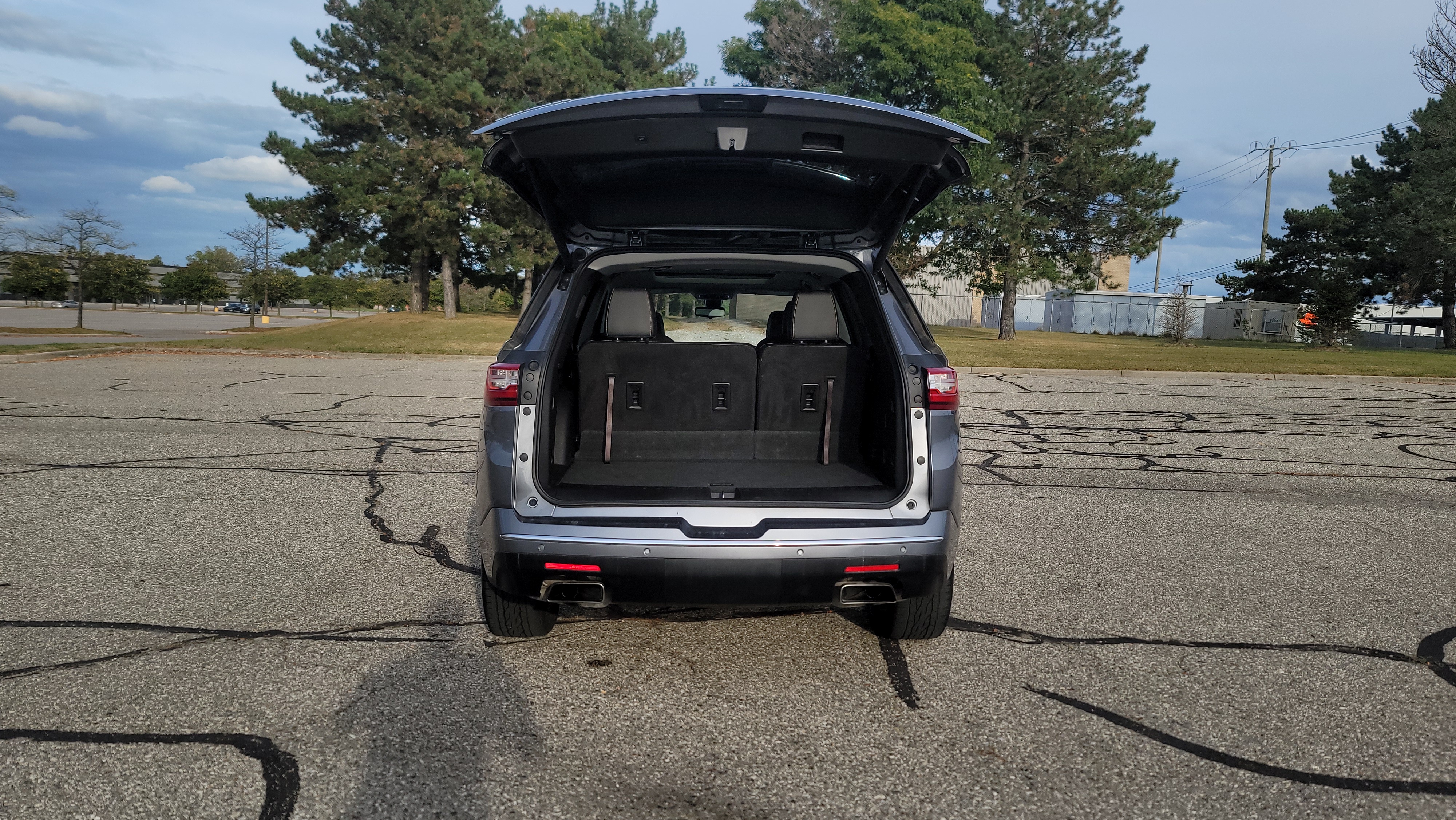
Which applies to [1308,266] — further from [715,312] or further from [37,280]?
[37,280]

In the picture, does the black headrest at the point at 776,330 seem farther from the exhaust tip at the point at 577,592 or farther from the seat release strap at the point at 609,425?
the exhaust tip at the point at 577,592

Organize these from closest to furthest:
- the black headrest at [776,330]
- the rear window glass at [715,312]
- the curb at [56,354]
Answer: the black headrest at [776,330] → the rear window glass at [715,312] → the curb at [56,354]

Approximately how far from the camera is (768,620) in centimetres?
401

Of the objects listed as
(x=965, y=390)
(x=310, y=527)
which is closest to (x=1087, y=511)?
(x=310, y=527)

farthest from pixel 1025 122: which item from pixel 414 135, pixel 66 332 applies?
pixel 66 332

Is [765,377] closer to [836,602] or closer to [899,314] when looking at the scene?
[899,314]

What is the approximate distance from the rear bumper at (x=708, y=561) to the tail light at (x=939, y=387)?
1.79ft

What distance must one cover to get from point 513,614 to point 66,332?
116 feet

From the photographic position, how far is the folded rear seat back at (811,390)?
171 inches

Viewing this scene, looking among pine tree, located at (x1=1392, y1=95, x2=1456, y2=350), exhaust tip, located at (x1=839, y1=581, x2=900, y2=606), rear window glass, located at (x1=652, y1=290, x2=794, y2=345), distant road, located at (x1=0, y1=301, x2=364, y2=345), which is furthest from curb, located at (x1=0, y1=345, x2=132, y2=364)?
pine tree, located at (x1=1392, y1=95, x2=1456, y2=350)

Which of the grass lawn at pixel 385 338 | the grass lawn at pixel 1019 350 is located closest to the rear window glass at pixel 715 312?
the grass lawn at pixel 1019 350

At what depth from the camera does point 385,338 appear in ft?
84.4

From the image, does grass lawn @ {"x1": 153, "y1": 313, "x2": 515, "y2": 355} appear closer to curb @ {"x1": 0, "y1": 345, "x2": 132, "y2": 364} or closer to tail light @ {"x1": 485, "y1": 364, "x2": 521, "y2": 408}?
curb @ {"x1": 0, "y1": 345, "x2": 132, "y2": 364}

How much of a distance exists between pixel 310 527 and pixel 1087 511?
199 inches
